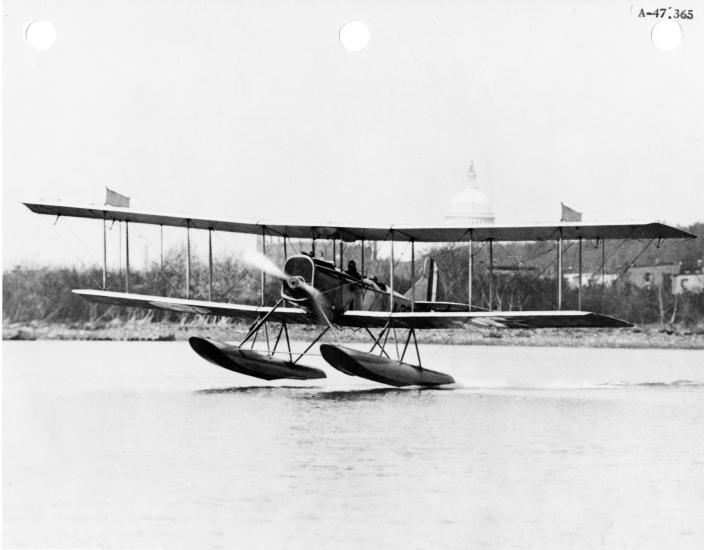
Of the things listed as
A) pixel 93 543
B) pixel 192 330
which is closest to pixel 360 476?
pixel 93 543

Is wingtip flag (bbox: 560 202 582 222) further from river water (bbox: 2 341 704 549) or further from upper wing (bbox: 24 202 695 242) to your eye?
river water (bbox: 2 341 704 549)

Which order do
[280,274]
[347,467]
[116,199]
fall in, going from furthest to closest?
[116,199] → [280,274] → [347,467]

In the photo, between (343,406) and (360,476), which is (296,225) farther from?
(360,476)

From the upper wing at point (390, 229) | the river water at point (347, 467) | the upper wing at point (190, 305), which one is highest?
the upper wing at point (390, 229)

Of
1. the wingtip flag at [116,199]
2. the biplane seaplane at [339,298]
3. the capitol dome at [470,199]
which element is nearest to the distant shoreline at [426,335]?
the capitol dome at [470,199]

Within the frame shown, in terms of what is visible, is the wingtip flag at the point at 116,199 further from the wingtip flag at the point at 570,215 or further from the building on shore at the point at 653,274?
the building on shore at the point at 653,274

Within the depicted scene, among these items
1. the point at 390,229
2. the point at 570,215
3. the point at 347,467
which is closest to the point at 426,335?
the point at 390,229

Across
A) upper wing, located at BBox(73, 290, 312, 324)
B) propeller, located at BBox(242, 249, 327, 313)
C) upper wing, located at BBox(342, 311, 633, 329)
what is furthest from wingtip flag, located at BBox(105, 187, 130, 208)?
upper wing, located at BBox(342, 311, 633, 329)

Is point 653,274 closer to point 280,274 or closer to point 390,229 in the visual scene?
point 390,229
